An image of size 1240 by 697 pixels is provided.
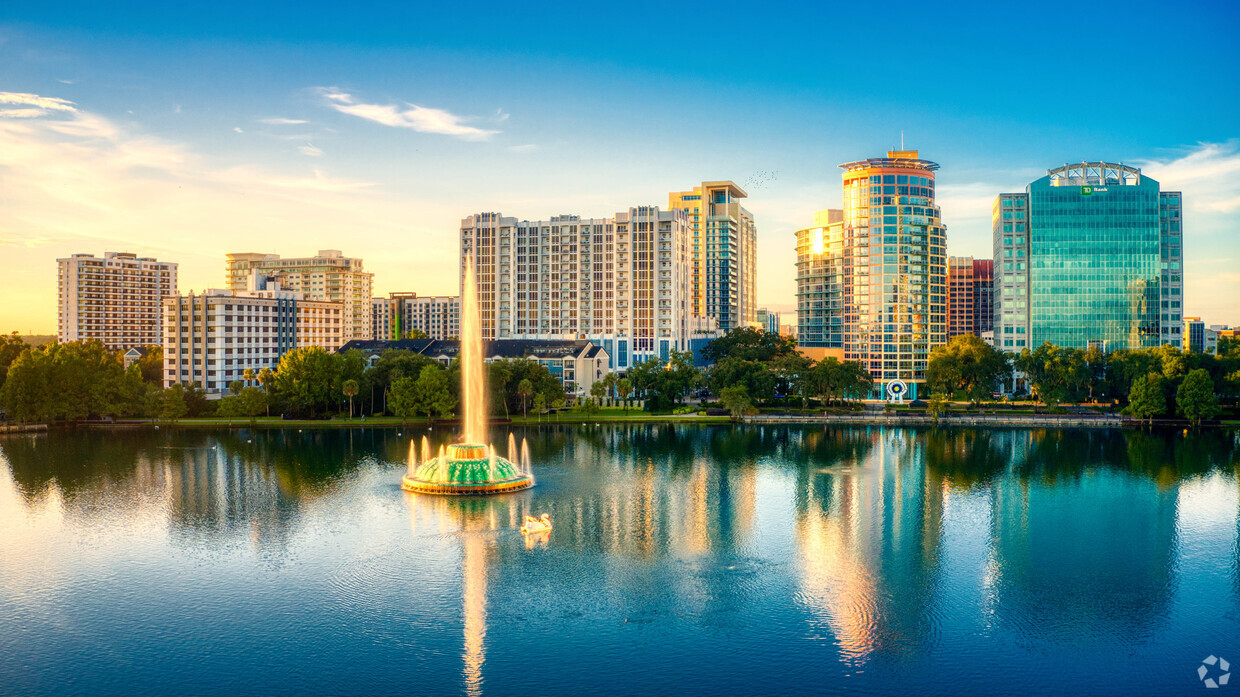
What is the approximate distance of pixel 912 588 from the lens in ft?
151

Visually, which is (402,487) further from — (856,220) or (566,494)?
(856,220)

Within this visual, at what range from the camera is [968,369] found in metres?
138

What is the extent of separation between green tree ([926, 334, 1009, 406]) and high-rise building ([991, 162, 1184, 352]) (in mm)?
34718

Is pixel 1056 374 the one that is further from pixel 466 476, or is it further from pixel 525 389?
pixel 466 476

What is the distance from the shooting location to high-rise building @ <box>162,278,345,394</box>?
15400cm

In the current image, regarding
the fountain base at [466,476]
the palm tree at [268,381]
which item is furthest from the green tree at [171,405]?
the fountain base at [466,476]

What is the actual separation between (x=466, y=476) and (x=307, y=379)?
214 feet

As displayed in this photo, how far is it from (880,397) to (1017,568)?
11550cm

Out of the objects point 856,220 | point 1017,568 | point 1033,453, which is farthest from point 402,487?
point 856,220

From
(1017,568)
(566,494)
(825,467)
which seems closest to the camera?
(1017,568)

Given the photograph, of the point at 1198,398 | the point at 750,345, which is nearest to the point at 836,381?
the point at 750,345

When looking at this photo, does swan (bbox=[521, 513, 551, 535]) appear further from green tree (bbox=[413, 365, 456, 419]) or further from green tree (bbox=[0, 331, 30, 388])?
green tree (bbox=[0, 331, 30, 388])

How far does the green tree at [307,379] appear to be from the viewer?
126 metres

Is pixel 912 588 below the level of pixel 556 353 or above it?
below
